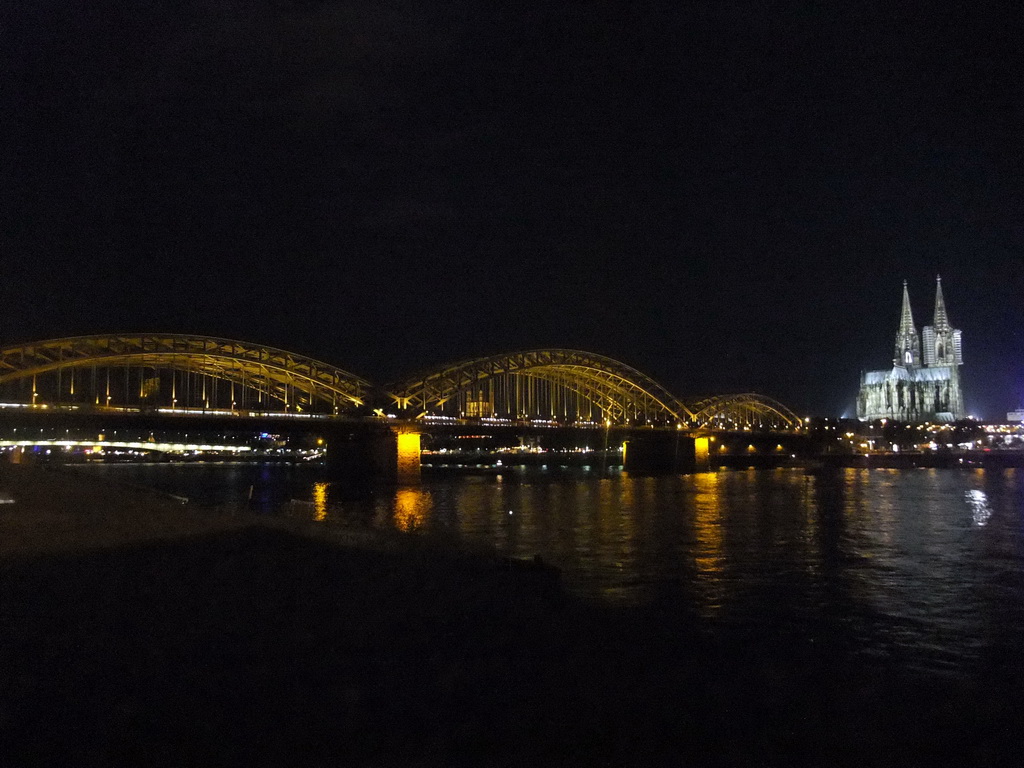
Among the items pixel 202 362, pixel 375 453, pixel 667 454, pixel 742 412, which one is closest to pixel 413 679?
pixel 375 453

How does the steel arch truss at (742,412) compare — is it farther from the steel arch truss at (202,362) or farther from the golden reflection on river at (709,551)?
the golden reflection on river at (709,551)

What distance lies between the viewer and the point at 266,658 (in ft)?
36.8

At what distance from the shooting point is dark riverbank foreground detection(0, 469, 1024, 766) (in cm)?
873

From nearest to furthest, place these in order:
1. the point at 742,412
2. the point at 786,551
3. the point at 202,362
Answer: the point at 786,551 → the point at 202,362 → the point at 742,412

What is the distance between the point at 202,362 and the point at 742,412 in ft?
360

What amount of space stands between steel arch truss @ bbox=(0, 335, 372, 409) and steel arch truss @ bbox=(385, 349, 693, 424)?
6.36m

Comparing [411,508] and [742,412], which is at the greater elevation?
[742,412]

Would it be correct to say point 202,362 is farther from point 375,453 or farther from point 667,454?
point 667,454

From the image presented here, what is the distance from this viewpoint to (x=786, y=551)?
3122 centimetres

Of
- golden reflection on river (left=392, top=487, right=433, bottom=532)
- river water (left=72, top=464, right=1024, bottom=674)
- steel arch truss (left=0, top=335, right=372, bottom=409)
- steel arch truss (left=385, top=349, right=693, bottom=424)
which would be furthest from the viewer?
steel arch truss (left=385, top=349, right=693, bottom=424)

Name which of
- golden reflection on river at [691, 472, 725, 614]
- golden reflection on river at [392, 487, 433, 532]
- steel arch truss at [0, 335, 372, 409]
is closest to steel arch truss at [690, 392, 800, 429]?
steel arch truss at [0, 335, 372, 409]

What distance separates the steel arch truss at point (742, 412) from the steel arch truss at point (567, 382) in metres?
8.03

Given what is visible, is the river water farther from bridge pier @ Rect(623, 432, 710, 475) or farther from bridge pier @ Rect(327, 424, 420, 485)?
bridge pier @ Rect(623, 432, 710, 475)

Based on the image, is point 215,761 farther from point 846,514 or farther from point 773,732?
point 846,514
